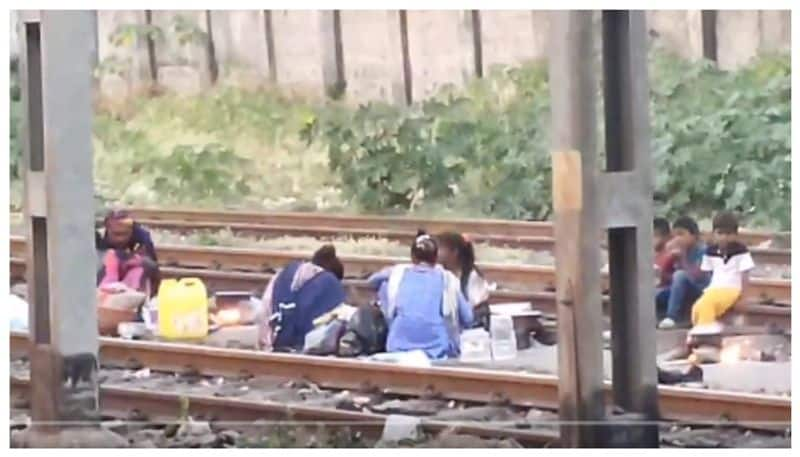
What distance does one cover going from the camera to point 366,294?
13.7 feet

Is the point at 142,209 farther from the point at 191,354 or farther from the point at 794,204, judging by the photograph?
the point at 794,204

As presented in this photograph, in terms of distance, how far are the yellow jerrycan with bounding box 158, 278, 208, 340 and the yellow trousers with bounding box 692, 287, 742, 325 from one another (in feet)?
4.15

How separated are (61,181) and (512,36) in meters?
1.21

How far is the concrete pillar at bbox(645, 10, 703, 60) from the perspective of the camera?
4.09 m

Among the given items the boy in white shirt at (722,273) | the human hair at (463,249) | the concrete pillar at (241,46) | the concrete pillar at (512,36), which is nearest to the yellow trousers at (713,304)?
Result: the boy in white shirt at (722,273)

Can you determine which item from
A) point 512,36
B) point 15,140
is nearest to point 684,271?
point 512,36

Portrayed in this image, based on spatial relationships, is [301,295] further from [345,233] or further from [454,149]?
[454,149]

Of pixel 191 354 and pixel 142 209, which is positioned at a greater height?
pixel 142 209

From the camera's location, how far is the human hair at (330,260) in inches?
164

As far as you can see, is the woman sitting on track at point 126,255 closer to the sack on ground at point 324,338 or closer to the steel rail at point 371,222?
the steel rail at point 371,222

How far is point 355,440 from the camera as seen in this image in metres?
4.18

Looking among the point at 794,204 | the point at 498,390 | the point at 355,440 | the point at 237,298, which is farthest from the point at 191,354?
the point at 794,204

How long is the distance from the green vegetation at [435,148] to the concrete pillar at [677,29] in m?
0.04

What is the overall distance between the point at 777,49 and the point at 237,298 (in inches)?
59.8
